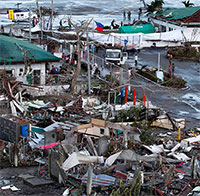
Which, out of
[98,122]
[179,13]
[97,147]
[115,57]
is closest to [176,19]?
[179,13]

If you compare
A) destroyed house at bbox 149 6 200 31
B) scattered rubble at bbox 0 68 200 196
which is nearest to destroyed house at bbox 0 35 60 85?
scattered rubble at bbox 0 68 200 196

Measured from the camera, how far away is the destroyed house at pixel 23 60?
35.3 m

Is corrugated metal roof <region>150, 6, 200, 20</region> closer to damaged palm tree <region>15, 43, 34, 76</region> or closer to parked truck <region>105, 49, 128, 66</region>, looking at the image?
parked truck <region>105, 49, 128, 66</region>

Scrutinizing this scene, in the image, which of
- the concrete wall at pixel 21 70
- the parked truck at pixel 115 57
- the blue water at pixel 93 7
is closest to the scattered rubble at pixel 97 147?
the concrete wall at pixel 21 70

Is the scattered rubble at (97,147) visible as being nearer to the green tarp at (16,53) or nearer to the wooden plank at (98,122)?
the wooden plank at (98,122)

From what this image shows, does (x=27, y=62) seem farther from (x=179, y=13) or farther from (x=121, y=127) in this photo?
(x=179, y=13)

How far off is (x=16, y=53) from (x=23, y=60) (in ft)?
3.11

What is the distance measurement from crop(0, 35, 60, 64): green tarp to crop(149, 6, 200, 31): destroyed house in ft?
98.4

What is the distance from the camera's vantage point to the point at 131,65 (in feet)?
159

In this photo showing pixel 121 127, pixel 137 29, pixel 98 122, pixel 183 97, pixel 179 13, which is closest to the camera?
pixel 121 127

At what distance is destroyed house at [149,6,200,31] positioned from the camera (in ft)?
210

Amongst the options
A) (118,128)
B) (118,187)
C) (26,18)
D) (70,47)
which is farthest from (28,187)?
(26,18)

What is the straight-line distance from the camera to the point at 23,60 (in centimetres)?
3575

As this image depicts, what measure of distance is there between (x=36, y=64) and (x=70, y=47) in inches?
463
